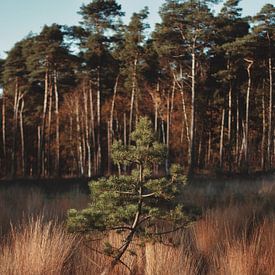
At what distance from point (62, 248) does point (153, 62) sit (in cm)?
3003

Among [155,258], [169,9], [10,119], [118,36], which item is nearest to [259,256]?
[155,258]

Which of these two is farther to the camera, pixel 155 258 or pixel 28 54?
pixel 28 54

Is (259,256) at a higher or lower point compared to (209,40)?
lower

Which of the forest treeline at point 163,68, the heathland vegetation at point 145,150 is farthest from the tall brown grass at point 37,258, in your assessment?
the forest treeline at point 163,68

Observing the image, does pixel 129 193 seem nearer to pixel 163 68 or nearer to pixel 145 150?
pixel 145 150

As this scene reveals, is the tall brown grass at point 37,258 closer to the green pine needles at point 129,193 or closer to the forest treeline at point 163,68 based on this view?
the green pine needles at point 129,193

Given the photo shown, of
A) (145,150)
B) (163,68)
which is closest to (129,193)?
(145,150)

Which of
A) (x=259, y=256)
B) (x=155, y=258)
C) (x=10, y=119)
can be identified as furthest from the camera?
(x=10, y=119)

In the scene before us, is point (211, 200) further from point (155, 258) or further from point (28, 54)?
point (28, 54)

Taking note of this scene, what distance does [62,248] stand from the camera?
193 inches

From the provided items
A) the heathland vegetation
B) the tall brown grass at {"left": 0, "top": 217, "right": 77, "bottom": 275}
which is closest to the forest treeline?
the heathland vegetation

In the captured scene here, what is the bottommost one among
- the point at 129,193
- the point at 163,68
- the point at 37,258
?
the point at 37,258

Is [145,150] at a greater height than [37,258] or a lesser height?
greater

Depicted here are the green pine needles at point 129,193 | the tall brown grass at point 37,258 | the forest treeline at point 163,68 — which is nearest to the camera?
the green pine needles at point 129,193
